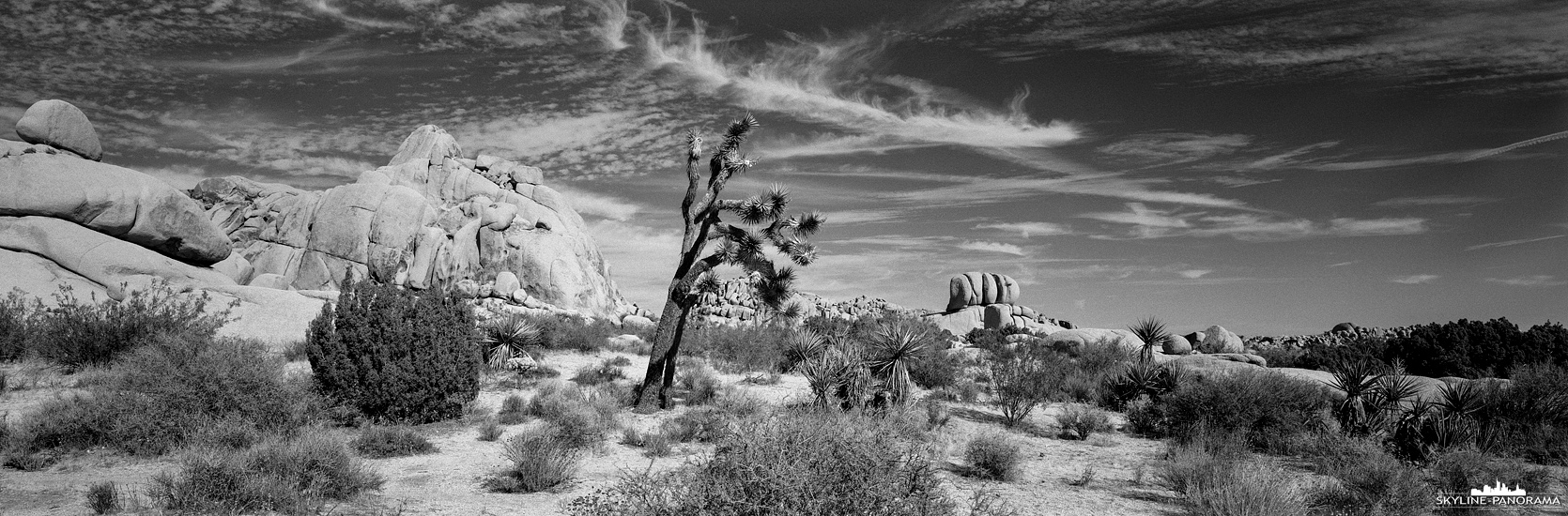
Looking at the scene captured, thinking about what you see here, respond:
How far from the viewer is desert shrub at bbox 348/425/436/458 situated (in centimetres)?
976

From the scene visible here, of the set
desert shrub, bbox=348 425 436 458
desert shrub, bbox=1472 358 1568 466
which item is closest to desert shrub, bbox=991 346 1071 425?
desert shrub, bbox=1472 358 1568 466

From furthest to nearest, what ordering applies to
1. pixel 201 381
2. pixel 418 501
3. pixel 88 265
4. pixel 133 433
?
1. pixel 88 265
2. pixel 201 381
3. pixel 133 433
4. pixel 418 501

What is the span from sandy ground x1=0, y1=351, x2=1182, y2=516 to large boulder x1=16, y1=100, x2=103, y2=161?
18.1 meters

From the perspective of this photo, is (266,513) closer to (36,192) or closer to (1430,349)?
(36,192)

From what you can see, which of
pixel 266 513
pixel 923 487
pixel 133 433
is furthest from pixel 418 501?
pixel 923 487

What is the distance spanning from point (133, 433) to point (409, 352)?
3599 millimetres

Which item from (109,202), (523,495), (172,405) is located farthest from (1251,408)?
(109,202)

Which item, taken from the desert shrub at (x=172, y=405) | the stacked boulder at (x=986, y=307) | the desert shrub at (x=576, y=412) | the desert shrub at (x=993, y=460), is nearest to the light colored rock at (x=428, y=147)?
the stacked boulder at (x=986, y=307)

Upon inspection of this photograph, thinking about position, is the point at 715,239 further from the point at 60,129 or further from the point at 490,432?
the point at 60,129

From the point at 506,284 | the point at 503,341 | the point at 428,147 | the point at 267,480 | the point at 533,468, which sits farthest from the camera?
the point at 428,147

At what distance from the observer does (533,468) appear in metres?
8.26

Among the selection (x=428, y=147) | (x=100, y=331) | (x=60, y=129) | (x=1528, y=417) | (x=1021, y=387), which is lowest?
(x=100, y=331)

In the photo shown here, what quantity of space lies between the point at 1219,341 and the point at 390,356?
39.2 m

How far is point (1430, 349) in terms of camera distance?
2314 centimetres
